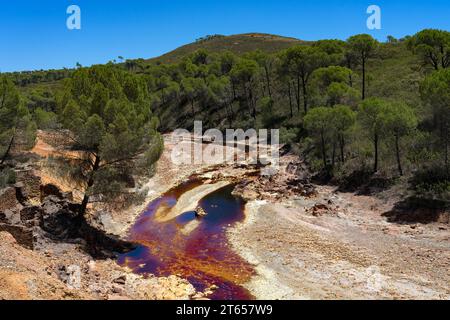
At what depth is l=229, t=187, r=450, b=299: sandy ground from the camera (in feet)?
67.8

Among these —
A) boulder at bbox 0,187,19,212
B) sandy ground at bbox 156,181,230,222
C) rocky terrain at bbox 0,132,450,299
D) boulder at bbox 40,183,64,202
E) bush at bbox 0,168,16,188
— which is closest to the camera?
rocky terrain at bbox 0,132,450,299

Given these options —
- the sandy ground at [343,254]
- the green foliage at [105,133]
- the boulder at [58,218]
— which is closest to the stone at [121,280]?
the sandy ground at [343,254]

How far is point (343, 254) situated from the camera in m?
25.2

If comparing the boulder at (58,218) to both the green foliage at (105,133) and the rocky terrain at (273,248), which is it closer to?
the rocky terrain at (273,248)

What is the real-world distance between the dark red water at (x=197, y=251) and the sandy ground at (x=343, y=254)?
996 millimetres

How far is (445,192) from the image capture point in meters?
30.5

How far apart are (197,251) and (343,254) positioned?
966 cm

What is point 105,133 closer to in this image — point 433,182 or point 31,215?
point 31,215

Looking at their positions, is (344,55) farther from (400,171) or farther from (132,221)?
(132,221)

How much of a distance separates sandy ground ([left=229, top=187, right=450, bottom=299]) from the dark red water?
996 millimetres

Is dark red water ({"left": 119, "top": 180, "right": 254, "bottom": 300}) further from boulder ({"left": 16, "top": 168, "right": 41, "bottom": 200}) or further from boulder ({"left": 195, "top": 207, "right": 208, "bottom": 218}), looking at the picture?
boulder ({"left": 16, "top": 168, "right": 41, "bottom": 200})

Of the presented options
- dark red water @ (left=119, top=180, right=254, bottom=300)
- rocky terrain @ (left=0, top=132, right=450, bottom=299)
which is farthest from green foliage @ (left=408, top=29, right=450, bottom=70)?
dark red water @ (left=119, top=180, right=254, bottom=300)

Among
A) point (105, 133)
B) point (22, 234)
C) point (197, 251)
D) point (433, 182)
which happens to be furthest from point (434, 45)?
point (22, 234)
